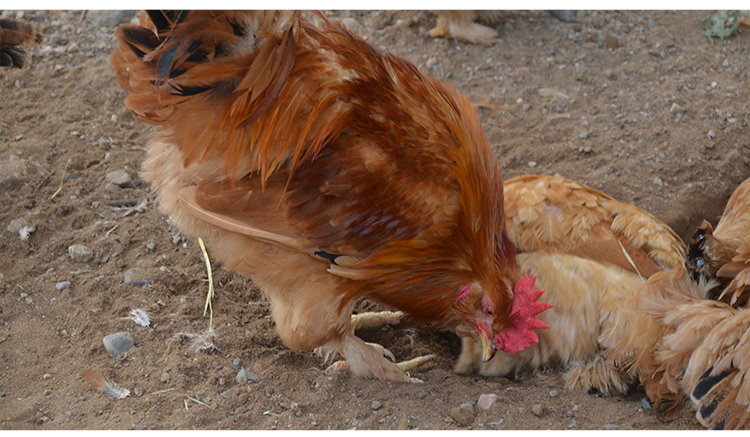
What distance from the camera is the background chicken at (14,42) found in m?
3.17

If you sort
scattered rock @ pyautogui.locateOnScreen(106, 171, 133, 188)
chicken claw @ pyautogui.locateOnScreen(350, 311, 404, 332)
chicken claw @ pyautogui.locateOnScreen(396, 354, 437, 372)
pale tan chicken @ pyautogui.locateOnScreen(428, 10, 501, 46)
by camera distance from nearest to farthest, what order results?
chicken claw @ pyautogui.locateOnScreen(396, 354, 437, 372) < chicken claw @ pyautogui.locateOnScreen(350, 311, 404, 332) < scattered rock @ pyautogui.locateOnScreen(106, 171, 133, 188) < pale tan chicken @ pyautogui.locateOnScreen(428, 10, 501, 46)

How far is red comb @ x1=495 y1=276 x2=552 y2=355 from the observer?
3.12 m

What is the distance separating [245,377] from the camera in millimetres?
3160

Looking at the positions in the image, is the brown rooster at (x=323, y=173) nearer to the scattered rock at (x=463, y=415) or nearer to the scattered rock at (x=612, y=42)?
the scattered rock at (x=463, y=415)

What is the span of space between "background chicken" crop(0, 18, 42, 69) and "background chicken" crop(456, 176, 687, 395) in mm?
2989

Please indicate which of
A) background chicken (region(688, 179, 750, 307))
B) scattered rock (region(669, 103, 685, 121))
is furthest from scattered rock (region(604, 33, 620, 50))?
background chicken (region(688, 179, 750, 307))

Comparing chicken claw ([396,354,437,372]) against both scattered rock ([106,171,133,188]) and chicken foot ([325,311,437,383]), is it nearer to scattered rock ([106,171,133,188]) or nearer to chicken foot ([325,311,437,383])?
chicken foot ([325,311,437,383])

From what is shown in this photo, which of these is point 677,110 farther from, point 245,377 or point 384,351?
point 245,377

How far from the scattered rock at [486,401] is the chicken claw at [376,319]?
89cm

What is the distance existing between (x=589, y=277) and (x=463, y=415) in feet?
3.80


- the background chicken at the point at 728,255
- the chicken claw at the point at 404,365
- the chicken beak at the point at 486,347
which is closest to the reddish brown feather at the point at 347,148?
the chicken beak at the point at 486,347

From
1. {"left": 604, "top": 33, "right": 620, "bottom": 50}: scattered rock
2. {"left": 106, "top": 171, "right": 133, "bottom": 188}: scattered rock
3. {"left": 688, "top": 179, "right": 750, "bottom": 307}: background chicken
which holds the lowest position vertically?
{"left": 106, "top": 171, "right": 133, "bottom": 188}: scattered rock

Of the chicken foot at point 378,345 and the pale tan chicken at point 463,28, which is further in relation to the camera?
the pale tan chicken at point 463,28

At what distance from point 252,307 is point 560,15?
447 cm
